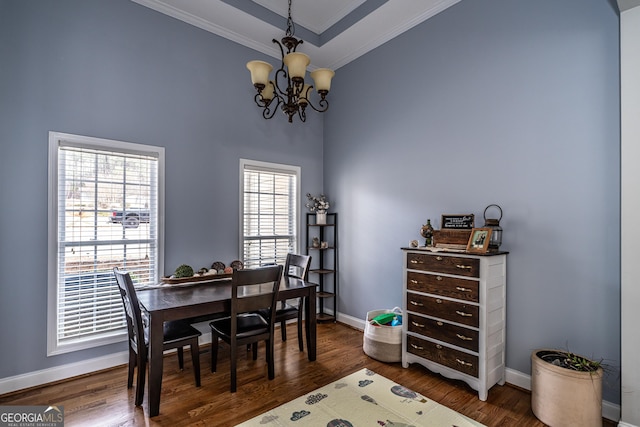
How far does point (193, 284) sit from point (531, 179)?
10.3ft

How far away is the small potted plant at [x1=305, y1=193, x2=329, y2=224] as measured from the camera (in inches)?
171

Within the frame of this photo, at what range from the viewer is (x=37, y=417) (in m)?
2.28

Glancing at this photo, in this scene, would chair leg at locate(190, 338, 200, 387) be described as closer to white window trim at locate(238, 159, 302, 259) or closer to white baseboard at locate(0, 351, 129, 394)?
white baseboard at locate(0, 351, 129, 394)

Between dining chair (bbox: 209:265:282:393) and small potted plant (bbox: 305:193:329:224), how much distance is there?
163 cm

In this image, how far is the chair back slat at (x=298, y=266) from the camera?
3445mm

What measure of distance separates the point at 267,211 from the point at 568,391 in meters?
3.25

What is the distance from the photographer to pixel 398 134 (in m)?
3.65

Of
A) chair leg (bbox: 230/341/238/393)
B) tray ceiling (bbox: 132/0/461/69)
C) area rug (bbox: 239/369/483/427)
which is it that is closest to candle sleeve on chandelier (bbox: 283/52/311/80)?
tray ceiling (bbox: 132/0/461/69)

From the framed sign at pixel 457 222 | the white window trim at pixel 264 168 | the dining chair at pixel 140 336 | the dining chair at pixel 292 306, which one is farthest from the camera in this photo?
the white window trim at pixel 264 168

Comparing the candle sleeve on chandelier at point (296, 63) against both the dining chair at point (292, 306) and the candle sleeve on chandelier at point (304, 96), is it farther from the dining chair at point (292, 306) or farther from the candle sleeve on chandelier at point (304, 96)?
the dining chair at point (292, 306)

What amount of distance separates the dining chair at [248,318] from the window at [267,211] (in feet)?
3.64

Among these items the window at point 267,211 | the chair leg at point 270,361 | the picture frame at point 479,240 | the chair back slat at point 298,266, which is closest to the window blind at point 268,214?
the window at point 267,211

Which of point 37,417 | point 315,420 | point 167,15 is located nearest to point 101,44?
point 167,15

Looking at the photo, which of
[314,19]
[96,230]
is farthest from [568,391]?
[314,19]
